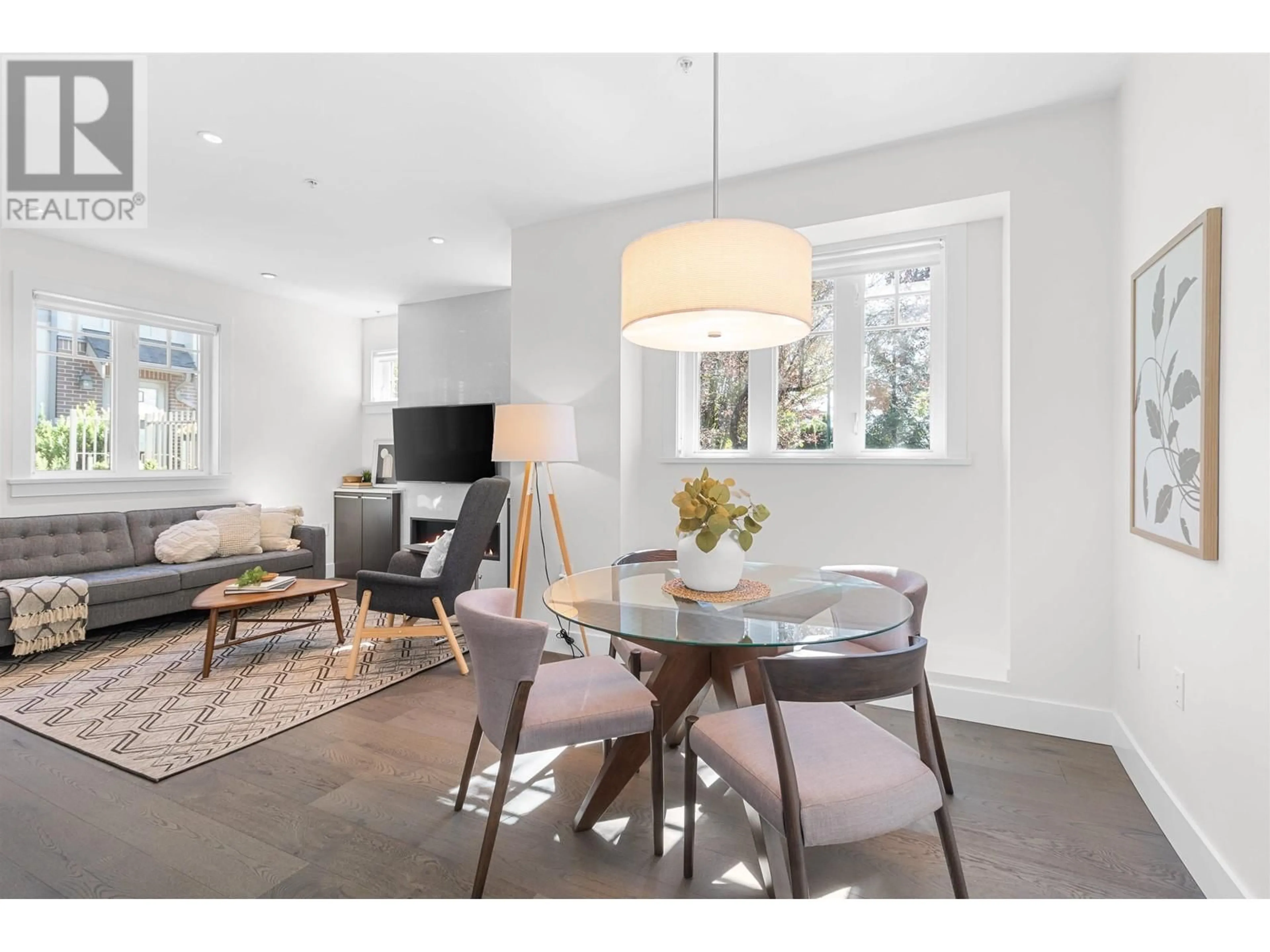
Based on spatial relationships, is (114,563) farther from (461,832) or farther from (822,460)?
(822,460)

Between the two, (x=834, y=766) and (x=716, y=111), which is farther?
(x=716, y=111)

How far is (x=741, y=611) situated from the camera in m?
1.89

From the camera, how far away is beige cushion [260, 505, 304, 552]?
5.06m

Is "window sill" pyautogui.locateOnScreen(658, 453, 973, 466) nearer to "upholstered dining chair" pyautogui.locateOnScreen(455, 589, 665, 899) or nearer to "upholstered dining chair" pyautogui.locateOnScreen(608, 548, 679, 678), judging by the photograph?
"upholstered dining chair" pyautogui.locateOnScreen(608, 548, 679, 678)

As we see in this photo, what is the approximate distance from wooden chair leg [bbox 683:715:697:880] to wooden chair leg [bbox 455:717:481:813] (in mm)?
722

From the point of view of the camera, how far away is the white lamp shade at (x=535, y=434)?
141 inches

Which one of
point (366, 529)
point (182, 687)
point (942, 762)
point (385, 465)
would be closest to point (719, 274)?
point (942, 762)

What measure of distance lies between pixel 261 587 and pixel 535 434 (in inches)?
72.4

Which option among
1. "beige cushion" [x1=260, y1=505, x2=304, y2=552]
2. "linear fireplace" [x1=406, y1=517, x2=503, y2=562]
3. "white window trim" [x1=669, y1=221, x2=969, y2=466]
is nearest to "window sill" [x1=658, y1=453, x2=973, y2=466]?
"white window trim" [x1=669, y1=221, x2=969, y2=466]

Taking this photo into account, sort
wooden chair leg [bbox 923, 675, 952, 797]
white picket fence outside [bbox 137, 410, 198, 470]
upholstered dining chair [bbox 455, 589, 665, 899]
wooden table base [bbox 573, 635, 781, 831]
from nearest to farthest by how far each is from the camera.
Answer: upholstered dining chair [bbox 455, 589, 665, 899] < wooden table base [bbox 573, 635, 781, 831] < wooden chair leg [bbox 923, 675, 952, 797] < white picket fence outside [bbox 137, 410, 198, 470]

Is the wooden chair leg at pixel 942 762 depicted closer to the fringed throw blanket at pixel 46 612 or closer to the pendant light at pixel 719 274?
the pendant light at pixel 719 274

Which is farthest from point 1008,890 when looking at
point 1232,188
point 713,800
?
point 1232,188

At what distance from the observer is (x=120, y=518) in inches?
178
